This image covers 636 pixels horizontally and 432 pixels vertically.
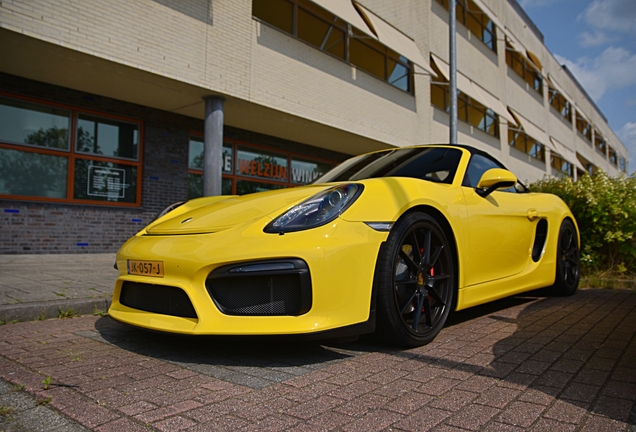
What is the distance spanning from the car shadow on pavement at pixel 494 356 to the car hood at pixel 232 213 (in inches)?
24.8

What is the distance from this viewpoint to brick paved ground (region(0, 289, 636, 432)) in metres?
1.78

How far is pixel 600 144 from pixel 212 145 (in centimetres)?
4522

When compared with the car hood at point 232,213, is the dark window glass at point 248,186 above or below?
above

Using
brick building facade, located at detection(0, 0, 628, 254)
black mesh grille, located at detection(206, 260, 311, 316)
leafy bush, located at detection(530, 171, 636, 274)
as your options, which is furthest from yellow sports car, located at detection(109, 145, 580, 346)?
brick building facade, located at detection(0, 0, 628, 254)

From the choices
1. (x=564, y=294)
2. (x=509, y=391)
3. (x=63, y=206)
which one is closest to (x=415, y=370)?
(x=509, y=391)

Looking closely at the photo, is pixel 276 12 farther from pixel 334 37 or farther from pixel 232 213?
pixel 232 213

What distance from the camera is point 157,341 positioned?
2.97 m

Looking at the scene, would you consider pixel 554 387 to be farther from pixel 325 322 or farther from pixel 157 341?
A: pixel 157 341

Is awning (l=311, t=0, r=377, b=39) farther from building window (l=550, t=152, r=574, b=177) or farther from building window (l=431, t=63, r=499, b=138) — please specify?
building window (l=550, t=152, r=574, b=177)

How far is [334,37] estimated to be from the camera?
12.1 metres

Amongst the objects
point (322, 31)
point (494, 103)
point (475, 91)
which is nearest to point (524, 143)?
point (494, 103)

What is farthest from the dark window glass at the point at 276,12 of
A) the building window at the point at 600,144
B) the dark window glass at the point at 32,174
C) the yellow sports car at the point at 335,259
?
the building window at the point at 600,144

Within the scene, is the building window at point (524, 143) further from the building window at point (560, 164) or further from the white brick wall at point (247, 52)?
the white brick wall at point (247, 52)

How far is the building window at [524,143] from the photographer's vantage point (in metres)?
22.3
